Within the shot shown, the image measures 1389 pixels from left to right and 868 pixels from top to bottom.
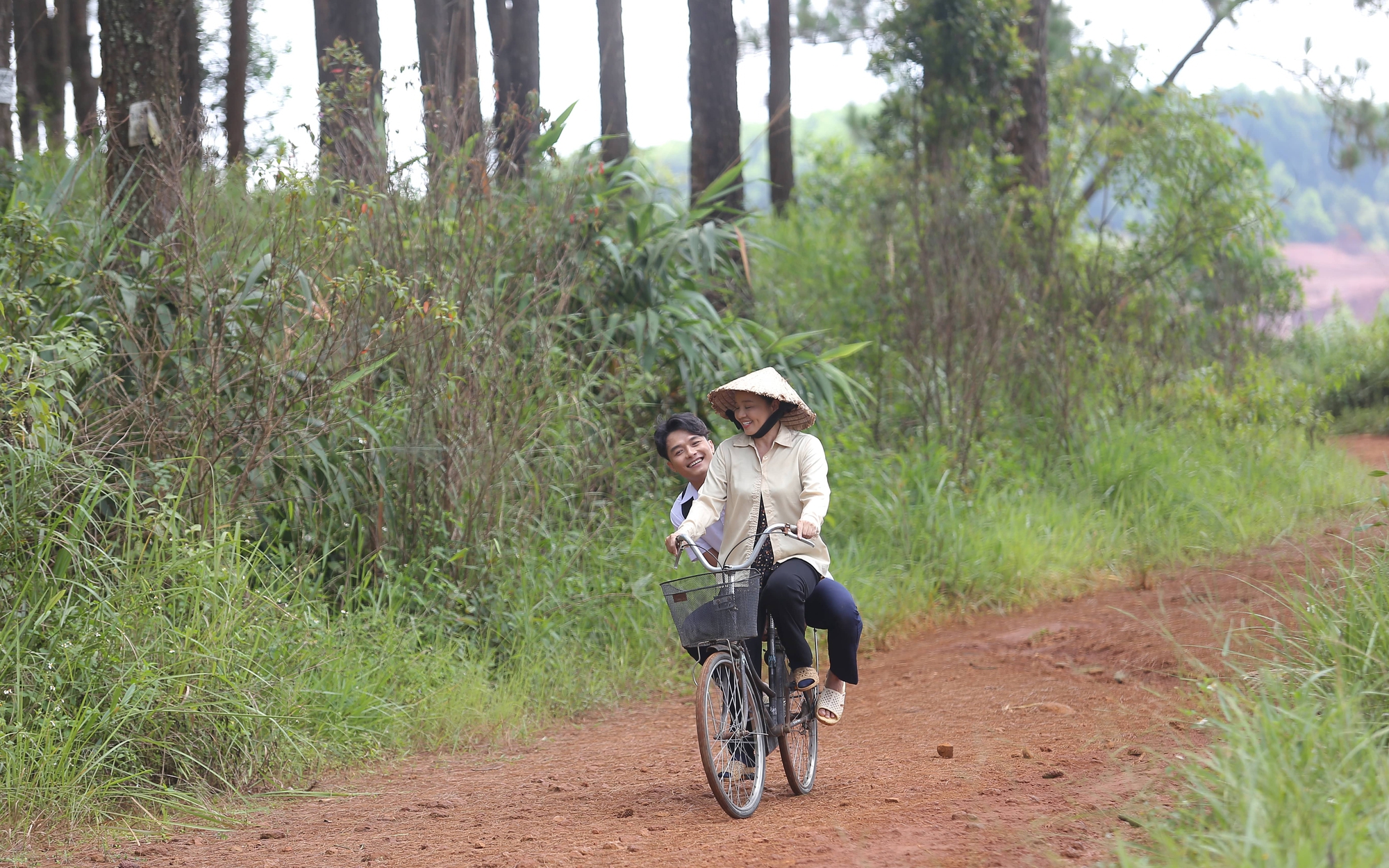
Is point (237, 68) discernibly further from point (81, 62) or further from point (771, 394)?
point (771, 394)

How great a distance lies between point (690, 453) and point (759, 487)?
592mm

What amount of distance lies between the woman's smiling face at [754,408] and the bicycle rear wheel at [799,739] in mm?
849

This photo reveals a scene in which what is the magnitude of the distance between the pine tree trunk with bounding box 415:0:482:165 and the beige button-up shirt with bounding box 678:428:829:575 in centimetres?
349

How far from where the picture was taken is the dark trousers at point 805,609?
4.23m

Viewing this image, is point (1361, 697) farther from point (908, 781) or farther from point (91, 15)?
point (91, 15)

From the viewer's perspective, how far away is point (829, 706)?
4.54 metres

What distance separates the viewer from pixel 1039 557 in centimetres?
870

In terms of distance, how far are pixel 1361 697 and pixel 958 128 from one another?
10.2 metres

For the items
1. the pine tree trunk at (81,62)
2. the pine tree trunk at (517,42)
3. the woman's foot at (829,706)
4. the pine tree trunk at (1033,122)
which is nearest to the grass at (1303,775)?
the woman's foot at (829,706)

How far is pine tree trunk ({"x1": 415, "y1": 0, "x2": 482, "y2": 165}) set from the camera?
7180 millimetres

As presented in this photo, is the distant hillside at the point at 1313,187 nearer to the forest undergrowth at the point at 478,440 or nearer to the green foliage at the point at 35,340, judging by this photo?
the forest undergrowth at the point at 478,440

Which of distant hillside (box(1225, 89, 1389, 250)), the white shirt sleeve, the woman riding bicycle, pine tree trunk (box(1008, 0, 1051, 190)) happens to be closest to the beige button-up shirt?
the woman riding bicycle

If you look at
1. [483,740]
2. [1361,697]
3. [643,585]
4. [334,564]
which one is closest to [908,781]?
[1361,697]

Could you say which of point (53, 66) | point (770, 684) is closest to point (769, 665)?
point (770, 684)
